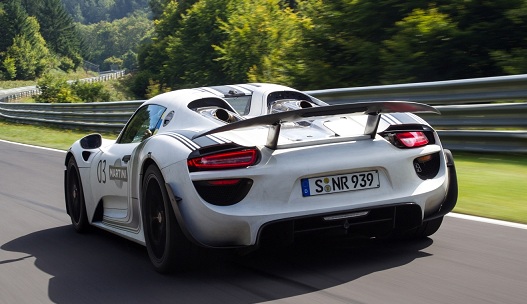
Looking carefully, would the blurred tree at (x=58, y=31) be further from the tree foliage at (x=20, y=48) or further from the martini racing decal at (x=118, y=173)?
the martini racing decal at (x=118, y=173)

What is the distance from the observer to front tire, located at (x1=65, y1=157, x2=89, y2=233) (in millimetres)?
7079

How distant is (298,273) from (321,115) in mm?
974

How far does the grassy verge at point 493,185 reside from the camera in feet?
22.4

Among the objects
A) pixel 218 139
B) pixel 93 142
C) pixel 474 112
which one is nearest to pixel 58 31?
pixel 474 112

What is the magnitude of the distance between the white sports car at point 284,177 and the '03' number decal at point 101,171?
83cm

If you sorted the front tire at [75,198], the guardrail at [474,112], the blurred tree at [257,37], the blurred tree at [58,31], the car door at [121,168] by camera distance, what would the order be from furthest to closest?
the blurred tree at [58,31]
the blurred tree at [257,37]
the guardrail at [474,112]
the front tire at [75,198]
the car door at [121,168]

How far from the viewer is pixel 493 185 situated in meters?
8.11

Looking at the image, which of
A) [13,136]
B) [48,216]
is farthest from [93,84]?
[48,216]

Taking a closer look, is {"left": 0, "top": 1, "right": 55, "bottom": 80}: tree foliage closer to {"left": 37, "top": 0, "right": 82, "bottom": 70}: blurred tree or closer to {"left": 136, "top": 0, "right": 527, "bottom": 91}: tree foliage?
{"left": 37, "top": 0, "right": 82, "bottom": 70}: blurred tree

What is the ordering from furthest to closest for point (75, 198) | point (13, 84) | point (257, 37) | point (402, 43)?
point (13, 84)
point (257, 37)
point (402, 43)
point (75, 198)

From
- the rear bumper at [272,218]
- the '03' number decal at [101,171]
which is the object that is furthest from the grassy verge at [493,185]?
the '03' number decal at [101,171]

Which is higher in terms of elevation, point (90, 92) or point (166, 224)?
point (166, 224)

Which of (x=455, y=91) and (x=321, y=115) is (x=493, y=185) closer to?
(x=455, y=91)

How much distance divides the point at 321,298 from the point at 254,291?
1.42ft
